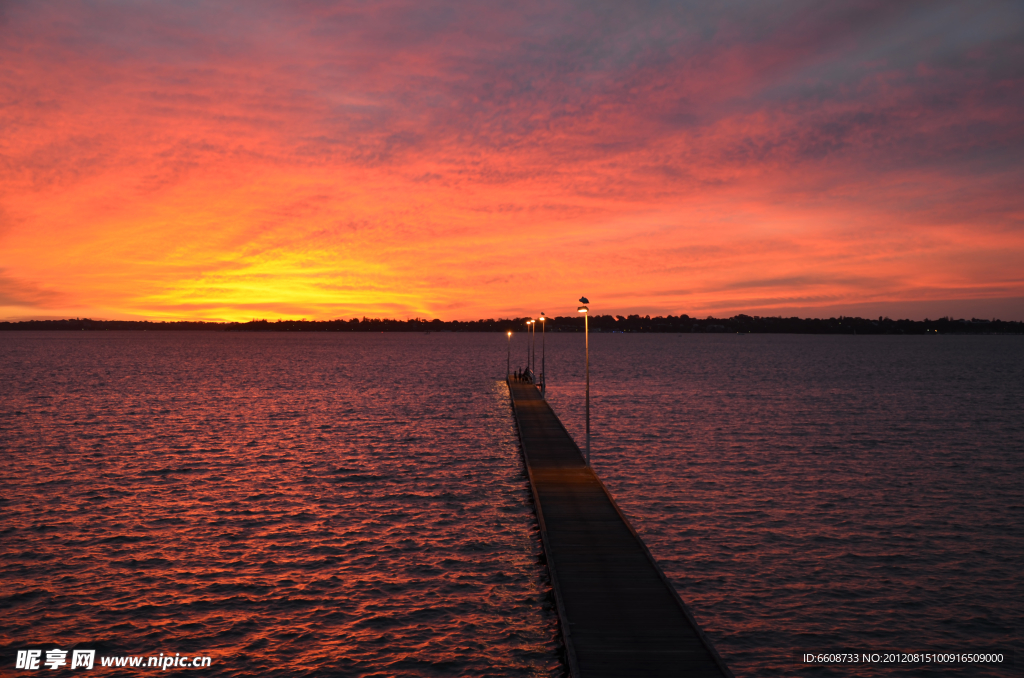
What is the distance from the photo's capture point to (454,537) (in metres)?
25.7

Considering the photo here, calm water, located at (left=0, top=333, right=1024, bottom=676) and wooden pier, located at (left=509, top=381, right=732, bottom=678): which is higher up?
wooden pier, located at (left=509, top=381, right=732, bottom=678)

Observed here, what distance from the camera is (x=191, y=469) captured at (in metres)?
37.6

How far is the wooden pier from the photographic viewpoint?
14328 mm

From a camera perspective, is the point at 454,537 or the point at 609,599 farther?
the point at 454,537

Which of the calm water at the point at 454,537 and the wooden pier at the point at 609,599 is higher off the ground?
the wooden pier at the point at 609,599

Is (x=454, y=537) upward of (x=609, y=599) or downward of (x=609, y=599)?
downward

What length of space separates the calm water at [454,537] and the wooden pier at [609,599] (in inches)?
46.3

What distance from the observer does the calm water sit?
57.4 feet

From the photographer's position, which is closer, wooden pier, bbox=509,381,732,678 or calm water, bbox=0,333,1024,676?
wooden pier, bbox=509,381,732,678

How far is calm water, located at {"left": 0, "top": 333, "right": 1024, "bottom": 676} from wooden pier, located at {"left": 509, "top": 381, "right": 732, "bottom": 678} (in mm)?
1176

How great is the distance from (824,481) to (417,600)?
2408 cm

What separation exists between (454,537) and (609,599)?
372 inches

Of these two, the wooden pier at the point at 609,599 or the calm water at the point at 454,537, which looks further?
the calm water at the point at 454,537

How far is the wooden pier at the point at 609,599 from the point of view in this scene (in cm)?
1433
